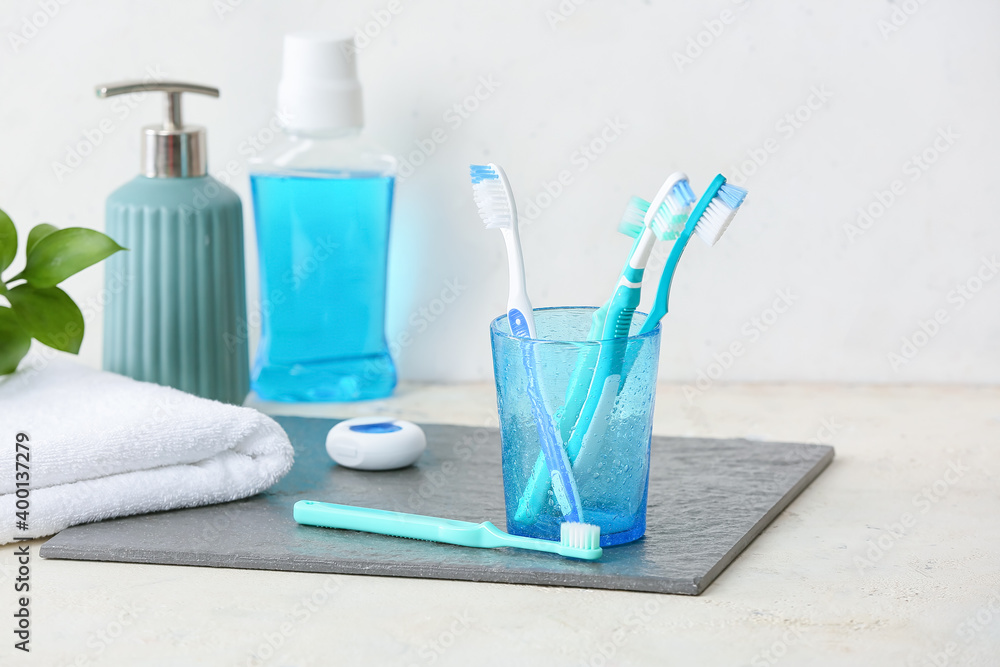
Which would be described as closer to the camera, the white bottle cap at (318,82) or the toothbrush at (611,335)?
the toothbrush at (611,335)

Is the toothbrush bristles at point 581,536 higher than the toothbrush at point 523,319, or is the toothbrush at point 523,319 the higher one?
the toothbrush at point 523,319

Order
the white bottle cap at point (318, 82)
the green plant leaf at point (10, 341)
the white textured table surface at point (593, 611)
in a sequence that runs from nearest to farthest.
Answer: the white textured table surface at point (593, 611) → the green plant leaf at point (10, 341) → the white bottle cap at point (318, 82)

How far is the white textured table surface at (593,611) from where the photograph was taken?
0.47m

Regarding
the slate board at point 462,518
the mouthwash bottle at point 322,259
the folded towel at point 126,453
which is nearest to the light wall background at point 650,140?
the mouthwash bottle at point 322,259

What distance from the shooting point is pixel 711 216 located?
0.52 meters

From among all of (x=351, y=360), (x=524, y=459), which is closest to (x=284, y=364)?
(x=351, y=360)

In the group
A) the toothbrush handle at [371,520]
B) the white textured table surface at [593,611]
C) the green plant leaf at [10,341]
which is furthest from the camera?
the green plant leaf at [10,341]

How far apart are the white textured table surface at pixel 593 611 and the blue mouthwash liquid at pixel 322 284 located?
337 millimetres

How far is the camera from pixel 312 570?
1.81 feet

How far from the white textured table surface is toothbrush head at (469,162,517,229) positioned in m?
0.18

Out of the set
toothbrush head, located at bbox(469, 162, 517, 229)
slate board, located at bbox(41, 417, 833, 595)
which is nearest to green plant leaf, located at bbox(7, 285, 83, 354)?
slate board, located at bbox(41, 417, 833, 595)

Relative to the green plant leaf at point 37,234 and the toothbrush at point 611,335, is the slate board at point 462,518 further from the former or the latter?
the green plant leaf at point 37,234

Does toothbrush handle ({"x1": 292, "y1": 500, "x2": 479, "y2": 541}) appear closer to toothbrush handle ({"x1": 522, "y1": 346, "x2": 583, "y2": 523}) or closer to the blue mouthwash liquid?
toothbrush handle ({"x1": 522, "y1": 346, "x2": 583, "y2": 523})

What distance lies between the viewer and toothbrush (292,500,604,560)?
0.54 m
